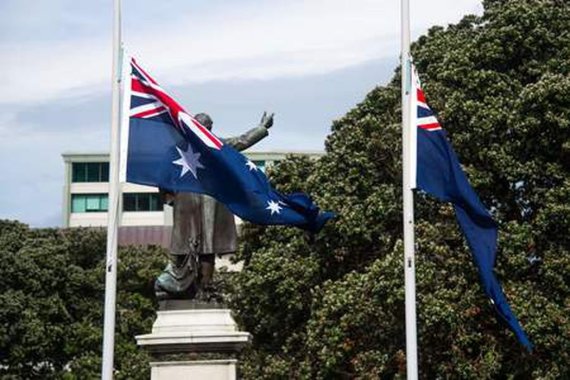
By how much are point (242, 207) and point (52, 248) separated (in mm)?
30613

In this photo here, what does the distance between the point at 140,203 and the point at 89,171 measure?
15.4ft

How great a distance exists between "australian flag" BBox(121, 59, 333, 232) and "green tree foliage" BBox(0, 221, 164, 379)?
24.7 m

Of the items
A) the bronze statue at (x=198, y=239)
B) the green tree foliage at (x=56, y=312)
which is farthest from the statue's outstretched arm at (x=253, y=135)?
the green tree foliage at (x=56, y=312)

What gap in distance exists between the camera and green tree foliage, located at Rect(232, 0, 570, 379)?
26.7 m

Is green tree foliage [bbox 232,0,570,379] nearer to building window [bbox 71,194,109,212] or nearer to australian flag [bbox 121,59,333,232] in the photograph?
australian flag [bbox 121,59,333,232]

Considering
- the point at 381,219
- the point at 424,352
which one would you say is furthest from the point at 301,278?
the point at 424,352

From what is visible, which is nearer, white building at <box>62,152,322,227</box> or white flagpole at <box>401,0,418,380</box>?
white flagpole at <box>401,0,418,380</box>

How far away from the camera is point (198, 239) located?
18031mm

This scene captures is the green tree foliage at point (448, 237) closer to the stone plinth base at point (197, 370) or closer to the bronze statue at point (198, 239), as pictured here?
the bronze statue at point (198, 239)

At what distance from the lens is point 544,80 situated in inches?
1085

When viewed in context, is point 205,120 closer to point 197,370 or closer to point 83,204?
point 197,370

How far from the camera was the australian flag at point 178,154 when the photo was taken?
16.8 meters

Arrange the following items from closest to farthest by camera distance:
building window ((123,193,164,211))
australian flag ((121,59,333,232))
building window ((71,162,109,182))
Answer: australian flag ((121,59,333,232))
building window ((123,193,164,211))
building window ((71,162,109,182))

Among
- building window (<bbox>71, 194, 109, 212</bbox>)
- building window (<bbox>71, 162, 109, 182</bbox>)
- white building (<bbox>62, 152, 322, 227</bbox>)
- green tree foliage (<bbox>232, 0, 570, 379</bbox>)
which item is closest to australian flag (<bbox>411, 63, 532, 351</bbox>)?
green tree foliage (<bbox>232, 0, 570, 379</bbox>)
